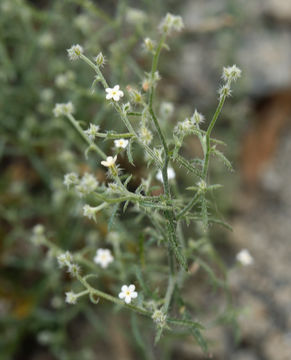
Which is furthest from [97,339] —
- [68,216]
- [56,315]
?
[68,216]

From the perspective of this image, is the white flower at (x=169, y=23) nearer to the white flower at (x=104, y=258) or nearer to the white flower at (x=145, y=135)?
the white flower at (x=145, y=135)

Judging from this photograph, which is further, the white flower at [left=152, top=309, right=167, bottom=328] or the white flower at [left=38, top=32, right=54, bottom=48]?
the white flower at [left=38, top=32, right=54, bottom=48]

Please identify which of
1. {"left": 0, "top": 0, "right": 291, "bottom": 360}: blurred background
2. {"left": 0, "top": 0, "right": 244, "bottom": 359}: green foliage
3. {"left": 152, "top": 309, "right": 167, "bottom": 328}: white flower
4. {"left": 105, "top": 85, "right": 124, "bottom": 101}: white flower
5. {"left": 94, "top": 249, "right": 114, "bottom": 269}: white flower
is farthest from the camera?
{"left": 0, "top": 0, "right": 291, "bottom": 360}: blurred background

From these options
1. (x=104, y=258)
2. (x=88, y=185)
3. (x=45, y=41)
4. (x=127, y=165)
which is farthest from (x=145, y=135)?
(x=127, y=165)

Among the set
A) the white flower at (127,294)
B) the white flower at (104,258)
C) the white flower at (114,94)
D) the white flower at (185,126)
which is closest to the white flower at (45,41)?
the white flower at (104,258)

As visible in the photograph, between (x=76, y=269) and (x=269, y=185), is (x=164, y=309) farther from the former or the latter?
(x=269, y=185)

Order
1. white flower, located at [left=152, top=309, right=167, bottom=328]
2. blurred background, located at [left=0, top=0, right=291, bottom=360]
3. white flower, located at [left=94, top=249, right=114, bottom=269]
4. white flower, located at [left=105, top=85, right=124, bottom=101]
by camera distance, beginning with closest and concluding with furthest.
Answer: white flower, located at [left=105, top=85, right=124, bottom=101] → white flower, located at [left=152, top=309, right=167, bottom=328] → white flower, located at [left=94, top=249, right=114, bottom=269] → blurred background, located at [left=0, top=0, right=291, bottom=360]

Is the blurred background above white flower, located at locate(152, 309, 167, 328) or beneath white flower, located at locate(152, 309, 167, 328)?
above

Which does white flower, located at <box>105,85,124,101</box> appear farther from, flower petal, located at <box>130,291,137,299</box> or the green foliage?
the green foliage

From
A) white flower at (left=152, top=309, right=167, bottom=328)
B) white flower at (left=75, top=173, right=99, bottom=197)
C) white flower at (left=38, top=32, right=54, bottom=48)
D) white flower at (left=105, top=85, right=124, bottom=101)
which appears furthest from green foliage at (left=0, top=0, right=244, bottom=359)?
white flower at (left=105, top=85, right=124, bottom=101)
